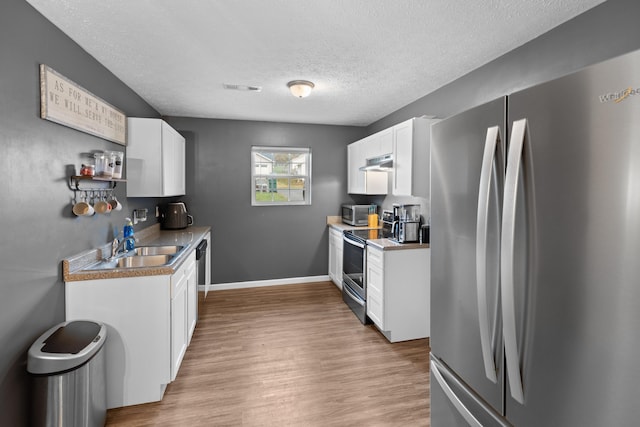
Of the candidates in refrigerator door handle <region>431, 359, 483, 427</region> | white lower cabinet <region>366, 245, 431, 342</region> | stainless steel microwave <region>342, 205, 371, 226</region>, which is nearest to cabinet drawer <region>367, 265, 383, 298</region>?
white lower cabinet <region>366, 245, 431, 342</region>

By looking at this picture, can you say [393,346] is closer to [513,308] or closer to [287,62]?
[513,308]

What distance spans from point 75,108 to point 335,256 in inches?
135

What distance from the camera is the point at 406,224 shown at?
317cm

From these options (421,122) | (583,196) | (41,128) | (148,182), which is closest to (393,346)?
(421,122)

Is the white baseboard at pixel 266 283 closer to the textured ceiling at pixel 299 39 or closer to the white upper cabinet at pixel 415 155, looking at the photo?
the white upper cabinet at pixel 415 155

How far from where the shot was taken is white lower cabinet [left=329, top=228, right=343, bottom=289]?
4455 mm

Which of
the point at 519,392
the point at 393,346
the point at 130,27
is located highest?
the point at 130,27

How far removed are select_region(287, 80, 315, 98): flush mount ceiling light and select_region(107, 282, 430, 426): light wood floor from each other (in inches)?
94.8

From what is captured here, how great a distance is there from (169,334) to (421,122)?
9.25ft

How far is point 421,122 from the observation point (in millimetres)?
3105

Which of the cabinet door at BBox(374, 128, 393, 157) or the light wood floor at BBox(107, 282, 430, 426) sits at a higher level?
the cabinet door at BBox(374, 128, 393, 157)

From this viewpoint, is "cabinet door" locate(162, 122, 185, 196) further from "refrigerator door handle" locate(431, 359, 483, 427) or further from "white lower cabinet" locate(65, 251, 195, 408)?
"refrigerator door handle" locate(431, 359, 483, 427)

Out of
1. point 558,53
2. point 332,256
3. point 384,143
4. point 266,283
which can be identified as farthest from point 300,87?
point 266,283

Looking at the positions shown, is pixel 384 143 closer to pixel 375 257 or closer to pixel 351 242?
pixel 351 242
